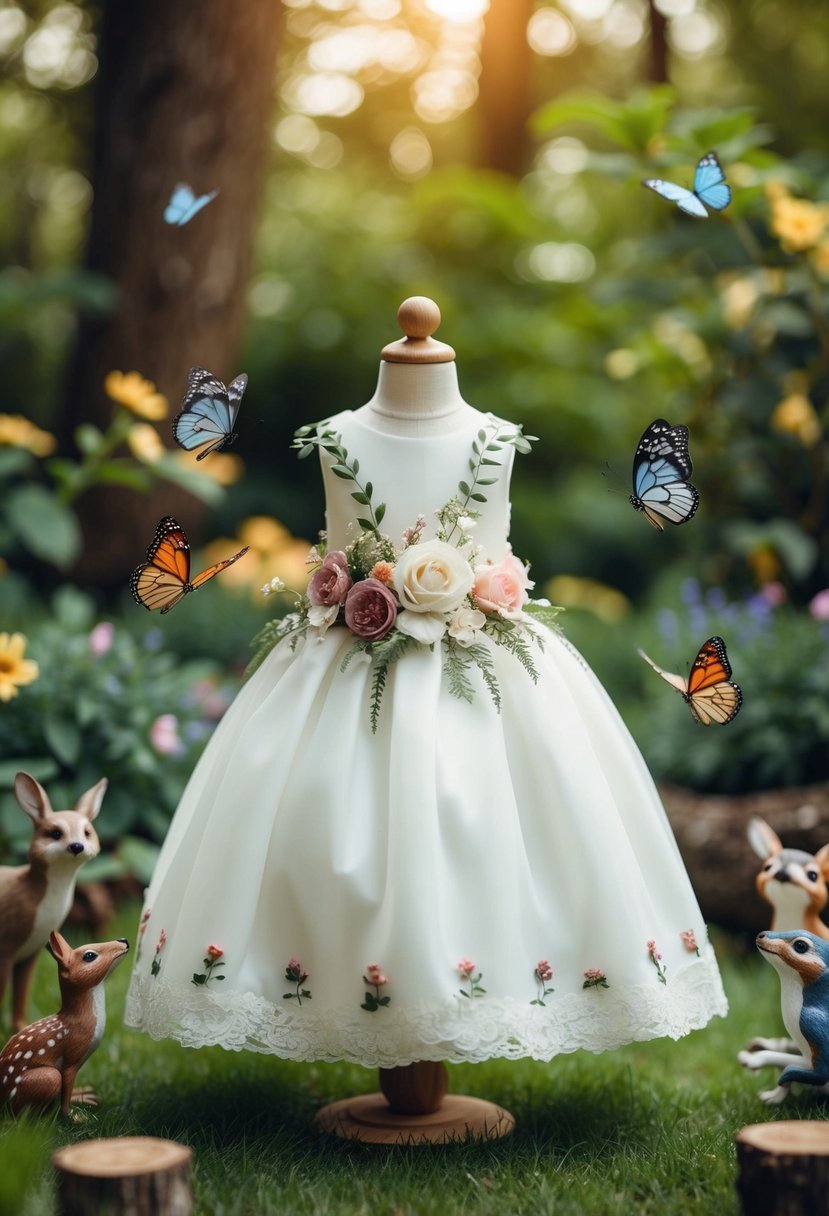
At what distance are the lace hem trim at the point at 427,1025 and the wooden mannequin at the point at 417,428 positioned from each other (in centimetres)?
48

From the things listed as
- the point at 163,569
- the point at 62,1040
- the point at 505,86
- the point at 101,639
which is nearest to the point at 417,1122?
the point at 62,1040

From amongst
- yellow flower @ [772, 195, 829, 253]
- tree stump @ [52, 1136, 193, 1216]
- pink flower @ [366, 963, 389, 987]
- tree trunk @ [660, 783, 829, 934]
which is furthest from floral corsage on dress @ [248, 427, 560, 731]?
yellow flower @ [772, 195, 829, 253]

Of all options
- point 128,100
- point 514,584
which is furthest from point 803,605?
point 128,100

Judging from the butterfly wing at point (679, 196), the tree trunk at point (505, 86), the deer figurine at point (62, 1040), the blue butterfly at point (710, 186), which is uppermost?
the tree trunk at point (505, 86)

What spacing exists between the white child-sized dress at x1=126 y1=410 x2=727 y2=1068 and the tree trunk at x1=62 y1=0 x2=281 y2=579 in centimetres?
390

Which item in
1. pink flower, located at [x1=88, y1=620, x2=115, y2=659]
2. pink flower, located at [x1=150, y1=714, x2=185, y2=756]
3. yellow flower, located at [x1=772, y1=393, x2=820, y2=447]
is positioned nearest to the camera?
pink flower, located at [x1=150, y1=714, x2=185, y2=756]

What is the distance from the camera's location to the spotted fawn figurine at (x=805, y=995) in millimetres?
3314

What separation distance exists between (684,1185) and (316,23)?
10.7 m

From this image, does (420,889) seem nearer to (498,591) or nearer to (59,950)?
(498,591)

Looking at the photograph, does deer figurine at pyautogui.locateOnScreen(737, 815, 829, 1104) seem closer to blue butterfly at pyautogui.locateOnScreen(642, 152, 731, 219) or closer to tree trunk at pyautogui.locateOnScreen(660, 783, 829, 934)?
tree trunk at pyautogui.locateOnScreen(660, 783, 829, 934)

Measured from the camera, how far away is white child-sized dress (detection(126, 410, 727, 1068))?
2875 mm

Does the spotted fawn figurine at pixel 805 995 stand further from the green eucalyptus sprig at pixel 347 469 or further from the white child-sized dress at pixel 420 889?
the green eucalyptus sprig at pixel 347 469

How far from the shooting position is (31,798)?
11.9 feet

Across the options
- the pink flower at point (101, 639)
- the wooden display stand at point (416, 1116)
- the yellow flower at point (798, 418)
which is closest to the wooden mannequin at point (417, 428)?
the wooden display stand at point (416, 1116)
